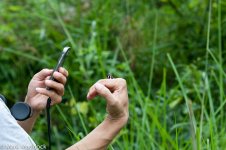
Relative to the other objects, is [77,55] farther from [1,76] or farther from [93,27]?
[1,76]

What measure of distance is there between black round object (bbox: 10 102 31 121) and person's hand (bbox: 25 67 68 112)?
60mm

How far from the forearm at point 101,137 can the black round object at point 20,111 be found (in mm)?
185

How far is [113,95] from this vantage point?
181 centimetres

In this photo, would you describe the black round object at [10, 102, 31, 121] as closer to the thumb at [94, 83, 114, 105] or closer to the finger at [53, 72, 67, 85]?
the finger at [53, 72, 67, 85]

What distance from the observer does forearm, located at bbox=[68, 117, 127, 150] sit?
1819 mm

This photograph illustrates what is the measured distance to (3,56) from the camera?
15.2ft

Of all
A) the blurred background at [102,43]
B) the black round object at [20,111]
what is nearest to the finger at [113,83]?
the black round object at [20,111]

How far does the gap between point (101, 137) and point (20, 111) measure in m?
0.26

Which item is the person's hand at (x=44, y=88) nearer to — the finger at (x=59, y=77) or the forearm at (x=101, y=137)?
the finger at (x=59, y=77)

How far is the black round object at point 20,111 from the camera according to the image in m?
1.91

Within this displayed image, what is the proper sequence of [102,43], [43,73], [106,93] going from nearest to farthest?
[106,93] → [43,73] → [102,43]

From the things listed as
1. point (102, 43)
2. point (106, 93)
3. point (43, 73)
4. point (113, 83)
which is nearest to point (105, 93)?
→ point (106, 93)

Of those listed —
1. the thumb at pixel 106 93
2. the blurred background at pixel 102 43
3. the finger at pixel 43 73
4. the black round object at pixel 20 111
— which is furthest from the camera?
the blurred background at pixel 102 43

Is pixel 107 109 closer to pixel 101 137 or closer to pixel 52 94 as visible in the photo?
pixel 101 137
